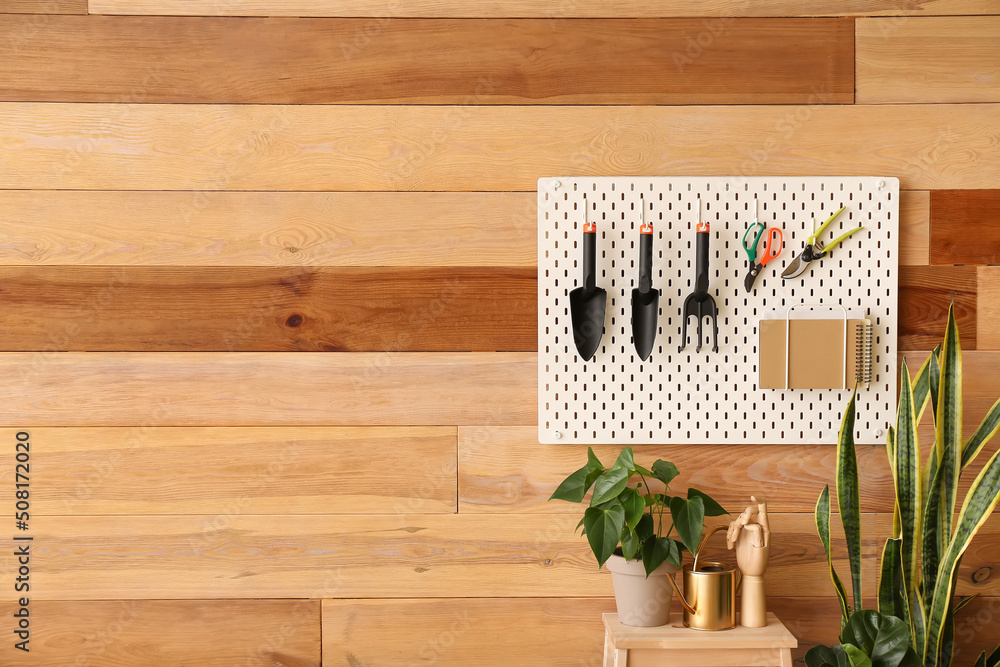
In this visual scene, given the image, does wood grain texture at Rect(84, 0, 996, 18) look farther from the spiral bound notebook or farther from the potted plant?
the potted plant

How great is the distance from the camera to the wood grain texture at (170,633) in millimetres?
1290

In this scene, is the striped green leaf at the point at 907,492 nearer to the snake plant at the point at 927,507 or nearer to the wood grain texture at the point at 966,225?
the snake plant at the point at 927,507

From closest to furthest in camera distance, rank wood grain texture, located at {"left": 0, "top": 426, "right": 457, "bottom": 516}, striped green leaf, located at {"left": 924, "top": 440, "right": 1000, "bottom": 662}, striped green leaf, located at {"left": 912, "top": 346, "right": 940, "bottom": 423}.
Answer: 1. striped green leaf, located at {"left": 924, "top": 440, "right": 1000, "bottom": 662}
2. striped green leaf, located at {"left": 912, "top": 346, "right": 940, "bottom": 423}
3. wood grain texture, located at {"left": 0, "top": 426, "right": 457, "bottom": 516}

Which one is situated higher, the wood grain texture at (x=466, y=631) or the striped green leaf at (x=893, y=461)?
the striped green leaf at (x=893, y=461)

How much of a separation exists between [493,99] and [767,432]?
0.79 m

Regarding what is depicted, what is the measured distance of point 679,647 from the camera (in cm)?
115

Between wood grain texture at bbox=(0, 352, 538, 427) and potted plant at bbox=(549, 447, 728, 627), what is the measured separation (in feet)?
0.68

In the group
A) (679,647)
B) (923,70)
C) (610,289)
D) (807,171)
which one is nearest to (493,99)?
(610,289)

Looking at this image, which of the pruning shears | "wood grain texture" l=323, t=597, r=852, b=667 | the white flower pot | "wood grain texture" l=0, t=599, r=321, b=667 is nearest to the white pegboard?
the pruning shears

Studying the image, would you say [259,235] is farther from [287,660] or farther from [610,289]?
[287,660]

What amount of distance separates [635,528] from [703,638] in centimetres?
21

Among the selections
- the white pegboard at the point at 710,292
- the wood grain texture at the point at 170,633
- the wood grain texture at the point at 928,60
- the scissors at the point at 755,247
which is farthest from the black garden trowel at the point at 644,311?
the wood grain texture at the point at 170,633

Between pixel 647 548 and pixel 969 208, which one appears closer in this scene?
pixel 647 548

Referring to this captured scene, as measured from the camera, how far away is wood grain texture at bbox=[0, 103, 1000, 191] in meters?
1.29
